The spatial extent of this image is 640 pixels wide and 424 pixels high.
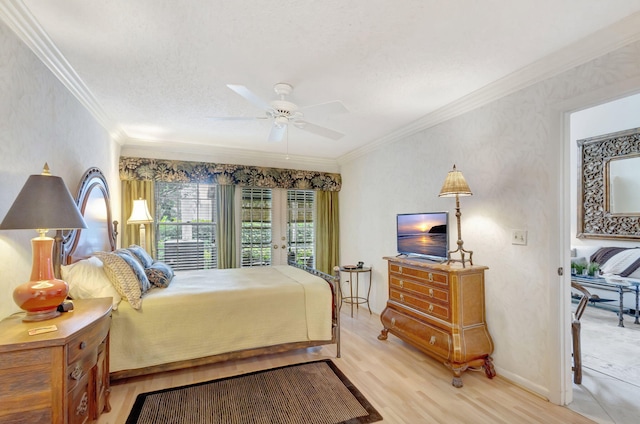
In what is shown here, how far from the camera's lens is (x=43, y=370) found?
1384 mm

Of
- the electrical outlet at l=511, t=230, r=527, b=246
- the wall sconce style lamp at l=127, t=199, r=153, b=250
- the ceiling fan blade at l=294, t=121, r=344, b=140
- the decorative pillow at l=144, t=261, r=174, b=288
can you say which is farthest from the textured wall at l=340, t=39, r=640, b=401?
the wall sconce style lamp at l=127, t=199, r=153, b=250

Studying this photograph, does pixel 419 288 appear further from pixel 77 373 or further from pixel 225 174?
pixel 225 174

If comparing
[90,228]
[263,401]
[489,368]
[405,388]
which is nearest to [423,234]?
[489,368]

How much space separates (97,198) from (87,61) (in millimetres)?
1565

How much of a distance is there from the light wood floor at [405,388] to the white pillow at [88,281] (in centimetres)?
80

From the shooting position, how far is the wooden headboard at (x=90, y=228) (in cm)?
246

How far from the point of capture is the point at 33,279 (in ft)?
5.41

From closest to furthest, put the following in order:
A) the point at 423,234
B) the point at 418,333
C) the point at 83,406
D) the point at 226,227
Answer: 1. the point at 83,406
2. the point at 418,333
3. the point at 423,234
4. the point at 226,227

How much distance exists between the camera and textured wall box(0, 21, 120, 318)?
1734 millimetres

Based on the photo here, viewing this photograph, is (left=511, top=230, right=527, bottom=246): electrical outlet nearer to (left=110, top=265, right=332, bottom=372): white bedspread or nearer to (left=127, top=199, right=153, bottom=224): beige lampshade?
(left=110, top=265, right=332, bottom=372): white bedspread

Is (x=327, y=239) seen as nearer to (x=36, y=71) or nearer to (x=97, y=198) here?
(x=97, y=198)

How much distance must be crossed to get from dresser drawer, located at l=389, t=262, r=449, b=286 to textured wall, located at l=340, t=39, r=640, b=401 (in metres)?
0.47

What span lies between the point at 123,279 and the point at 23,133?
3.93ft

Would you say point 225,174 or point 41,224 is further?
point 225,174
